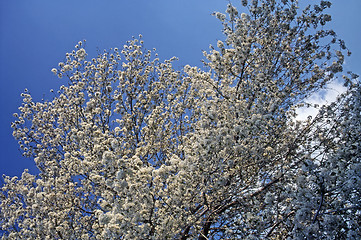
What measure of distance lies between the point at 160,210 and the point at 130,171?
1.47 m

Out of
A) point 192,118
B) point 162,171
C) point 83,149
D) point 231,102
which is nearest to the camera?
point 162,171

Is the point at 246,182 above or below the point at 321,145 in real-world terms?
below

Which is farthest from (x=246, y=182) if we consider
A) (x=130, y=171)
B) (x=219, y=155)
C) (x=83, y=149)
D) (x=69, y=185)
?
(x=69, y=185)

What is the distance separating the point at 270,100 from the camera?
8430mm

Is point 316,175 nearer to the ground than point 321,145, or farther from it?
nearer to the ground

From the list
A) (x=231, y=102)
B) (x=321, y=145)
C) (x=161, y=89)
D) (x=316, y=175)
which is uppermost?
(x=161, y=89)

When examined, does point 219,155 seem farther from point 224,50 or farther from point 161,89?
point 161,89

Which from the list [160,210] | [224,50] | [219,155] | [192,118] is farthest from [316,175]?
[192,118]

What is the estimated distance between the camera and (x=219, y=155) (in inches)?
296

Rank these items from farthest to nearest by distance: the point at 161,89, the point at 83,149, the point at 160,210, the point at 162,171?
the point at 161,89
the point at 83,149
the point at 160,210
the point at 162,171

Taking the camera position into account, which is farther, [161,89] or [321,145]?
[161,89]

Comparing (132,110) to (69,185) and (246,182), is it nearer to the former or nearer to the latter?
(69,185)

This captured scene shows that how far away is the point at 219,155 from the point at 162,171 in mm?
1769

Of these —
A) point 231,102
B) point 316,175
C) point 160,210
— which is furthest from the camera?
point 231,102
